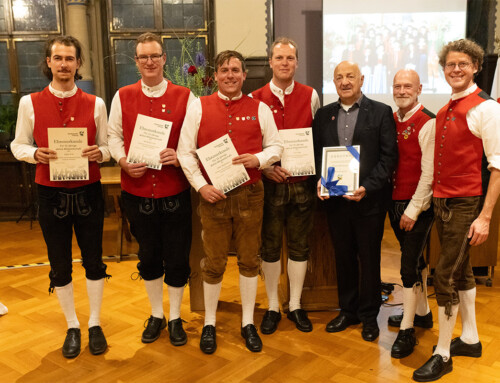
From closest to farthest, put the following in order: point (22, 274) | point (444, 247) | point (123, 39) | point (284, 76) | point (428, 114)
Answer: point (444, 247) → point (428, 114) → point (284, 76) → point (22, 274) → point (123, 39)

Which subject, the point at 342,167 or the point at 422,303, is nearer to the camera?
the point at 342,167

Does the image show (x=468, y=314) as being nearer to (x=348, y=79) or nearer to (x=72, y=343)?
(x=348, y=79)

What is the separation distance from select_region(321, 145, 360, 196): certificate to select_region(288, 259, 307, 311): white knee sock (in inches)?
20.9

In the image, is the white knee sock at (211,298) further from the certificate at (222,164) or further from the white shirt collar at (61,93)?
the white shirt collar at (61,93)

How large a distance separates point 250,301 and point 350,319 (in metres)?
0.62

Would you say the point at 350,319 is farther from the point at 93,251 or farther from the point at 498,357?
the point at 93,251

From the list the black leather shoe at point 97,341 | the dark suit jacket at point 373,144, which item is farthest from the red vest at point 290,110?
the black leather shoe at point 97,341

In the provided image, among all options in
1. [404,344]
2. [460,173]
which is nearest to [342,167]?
[460,173]

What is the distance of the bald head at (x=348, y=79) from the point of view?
106 inches

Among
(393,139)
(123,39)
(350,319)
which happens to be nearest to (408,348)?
(350,319)

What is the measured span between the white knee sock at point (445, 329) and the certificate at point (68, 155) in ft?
6.04

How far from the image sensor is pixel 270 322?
9.83ft

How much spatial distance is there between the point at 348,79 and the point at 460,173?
2.53 feet

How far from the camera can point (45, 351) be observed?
2.82m
